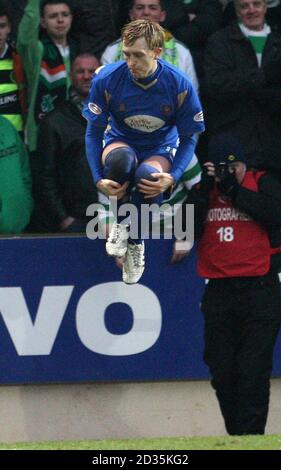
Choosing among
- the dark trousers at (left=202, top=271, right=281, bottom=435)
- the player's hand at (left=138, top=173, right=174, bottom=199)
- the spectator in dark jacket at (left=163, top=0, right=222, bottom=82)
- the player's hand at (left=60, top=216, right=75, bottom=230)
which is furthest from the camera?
the spectator in dark jacket at (left=163, top=0, right=222, bottom=82)

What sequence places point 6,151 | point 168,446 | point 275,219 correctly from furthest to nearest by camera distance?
point 6,151
point 275,219
point 168,446

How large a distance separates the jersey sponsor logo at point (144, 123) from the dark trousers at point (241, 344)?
1458 mm

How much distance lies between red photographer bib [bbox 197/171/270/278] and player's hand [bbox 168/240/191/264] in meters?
0.48

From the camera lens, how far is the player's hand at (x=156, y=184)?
10.6 m

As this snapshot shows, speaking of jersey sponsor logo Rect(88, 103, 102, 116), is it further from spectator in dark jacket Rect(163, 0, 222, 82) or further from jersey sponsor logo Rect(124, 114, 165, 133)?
spectator in dark jacket Rect(163, 0, 222, 82)

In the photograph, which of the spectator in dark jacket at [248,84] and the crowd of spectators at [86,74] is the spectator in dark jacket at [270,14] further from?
the spectator in dark jacket at [248,84]

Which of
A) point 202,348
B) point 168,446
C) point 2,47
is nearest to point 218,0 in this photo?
point 2,47

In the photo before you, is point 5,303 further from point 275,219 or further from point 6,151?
point 275,219

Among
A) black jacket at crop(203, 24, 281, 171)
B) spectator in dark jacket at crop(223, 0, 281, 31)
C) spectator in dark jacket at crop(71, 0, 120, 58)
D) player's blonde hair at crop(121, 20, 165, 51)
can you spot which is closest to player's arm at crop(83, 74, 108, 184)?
player's blonde hair at crop(121, 20, 165, 51)

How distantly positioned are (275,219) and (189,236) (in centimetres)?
69

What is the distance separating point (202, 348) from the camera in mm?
12859

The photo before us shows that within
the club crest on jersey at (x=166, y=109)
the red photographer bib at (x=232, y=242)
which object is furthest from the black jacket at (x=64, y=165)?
the club crest on jersey at (x=166, y=109)

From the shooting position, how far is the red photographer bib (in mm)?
11766

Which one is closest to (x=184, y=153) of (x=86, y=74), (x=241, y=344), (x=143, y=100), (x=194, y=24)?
(x=143, y=100)
